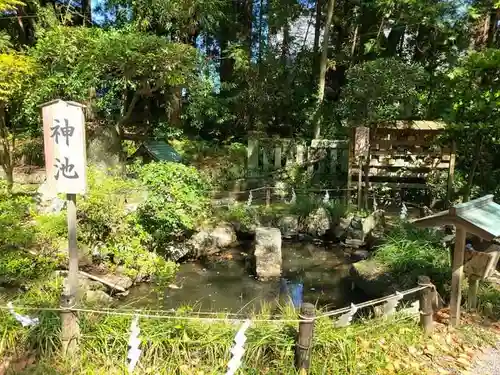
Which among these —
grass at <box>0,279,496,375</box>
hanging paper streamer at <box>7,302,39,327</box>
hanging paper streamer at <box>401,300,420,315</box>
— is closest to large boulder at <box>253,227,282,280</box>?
hanging paper streamer at <box>401,300,420,315</box>

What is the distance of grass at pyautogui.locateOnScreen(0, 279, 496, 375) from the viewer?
3.93m

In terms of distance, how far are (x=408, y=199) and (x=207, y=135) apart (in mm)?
8821

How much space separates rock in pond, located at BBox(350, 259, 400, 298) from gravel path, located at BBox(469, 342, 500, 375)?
206 cm

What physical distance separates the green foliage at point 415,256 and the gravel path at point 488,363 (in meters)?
1.42

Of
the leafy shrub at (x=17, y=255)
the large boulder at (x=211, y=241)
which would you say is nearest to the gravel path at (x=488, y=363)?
the leafy shrub at (x=17, y=255)

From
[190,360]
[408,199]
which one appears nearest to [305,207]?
[408,199]

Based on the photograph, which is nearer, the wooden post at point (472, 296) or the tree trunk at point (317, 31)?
the wooden post at point (472, 296)

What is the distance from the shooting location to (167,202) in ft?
27.3

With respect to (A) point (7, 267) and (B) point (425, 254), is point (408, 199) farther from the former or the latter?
(A) point (7, 267)

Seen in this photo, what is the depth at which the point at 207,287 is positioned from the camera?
793 centimetres

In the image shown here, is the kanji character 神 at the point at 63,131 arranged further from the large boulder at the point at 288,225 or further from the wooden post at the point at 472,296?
the large boulder at the point at 288,225

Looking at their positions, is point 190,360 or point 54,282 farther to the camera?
point 54,282

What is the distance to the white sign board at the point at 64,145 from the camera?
3.81m

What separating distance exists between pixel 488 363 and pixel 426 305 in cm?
82
